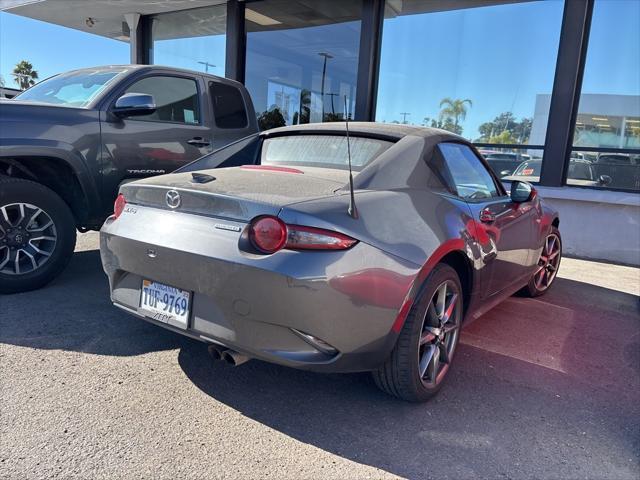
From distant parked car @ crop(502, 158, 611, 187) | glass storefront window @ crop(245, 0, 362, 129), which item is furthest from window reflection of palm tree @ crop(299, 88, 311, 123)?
distant parked car @ crop(502, 158, 611, 187)

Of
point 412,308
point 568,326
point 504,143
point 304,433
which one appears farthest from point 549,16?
point 304,433

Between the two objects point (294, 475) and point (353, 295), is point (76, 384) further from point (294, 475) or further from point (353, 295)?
point (353, 295)

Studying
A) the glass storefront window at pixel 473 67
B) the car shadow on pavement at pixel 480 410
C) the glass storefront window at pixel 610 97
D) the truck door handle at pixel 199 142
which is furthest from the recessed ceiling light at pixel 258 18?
the car shadow on pavement at pixel 480 410

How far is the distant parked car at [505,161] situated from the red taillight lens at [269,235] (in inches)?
266

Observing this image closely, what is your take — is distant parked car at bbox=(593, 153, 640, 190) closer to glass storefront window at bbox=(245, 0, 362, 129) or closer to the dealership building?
the dealership building

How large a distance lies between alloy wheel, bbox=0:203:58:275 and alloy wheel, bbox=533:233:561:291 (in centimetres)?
439

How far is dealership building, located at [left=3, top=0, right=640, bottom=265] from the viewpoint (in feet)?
24.5

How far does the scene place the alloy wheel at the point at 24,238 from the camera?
4.01m

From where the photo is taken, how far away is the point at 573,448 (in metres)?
2.46

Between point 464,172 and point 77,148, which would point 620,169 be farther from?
point 77,148

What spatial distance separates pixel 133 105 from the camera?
435cm

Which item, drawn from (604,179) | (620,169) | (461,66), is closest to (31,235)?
(604,179)

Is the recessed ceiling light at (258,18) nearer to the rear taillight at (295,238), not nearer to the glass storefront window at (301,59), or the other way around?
the glass storefront window at (301,59)

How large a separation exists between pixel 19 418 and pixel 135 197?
1.25 m
